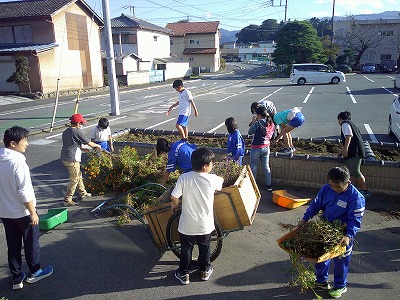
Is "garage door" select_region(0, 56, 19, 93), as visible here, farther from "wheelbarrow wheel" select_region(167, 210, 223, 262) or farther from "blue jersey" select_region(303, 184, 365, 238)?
"blue jersey" select_region(303, 184, 365, 238)

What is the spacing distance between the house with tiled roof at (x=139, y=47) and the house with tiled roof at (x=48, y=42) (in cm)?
714

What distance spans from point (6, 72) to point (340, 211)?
2836cm

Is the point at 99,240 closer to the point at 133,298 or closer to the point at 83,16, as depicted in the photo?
the point at 133,298

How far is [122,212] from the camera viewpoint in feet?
18.0

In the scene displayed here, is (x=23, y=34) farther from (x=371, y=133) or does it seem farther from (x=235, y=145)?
(x=235, y=145)

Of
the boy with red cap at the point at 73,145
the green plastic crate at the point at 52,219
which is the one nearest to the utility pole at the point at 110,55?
the boy with red cap at the point at 73,145

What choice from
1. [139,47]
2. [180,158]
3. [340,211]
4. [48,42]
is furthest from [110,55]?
[139,47]

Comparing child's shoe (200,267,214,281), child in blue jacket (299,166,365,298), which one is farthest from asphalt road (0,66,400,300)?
child in blue jacket (299,166,365,298)

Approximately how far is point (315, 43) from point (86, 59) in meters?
28.0

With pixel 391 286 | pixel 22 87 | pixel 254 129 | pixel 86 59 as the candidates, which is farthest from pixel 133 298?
pixel 86 59

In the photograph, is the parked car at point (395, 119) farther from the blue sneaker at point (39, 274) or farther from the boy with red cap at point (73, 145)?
the blue sneaker at point (39, 274)

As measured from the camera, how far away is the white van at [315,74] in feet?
99.2

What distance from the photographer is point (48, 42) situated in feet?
90.3

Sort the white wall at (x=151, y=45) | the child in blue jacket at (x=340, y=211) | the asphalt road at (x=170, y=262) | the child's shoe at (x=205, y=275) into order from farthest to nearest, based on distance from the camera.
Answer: the white wall at (x=151, y=45) < the child's shoe at (x=205, y=275) < the asphalt road at (x=170, y=262) < the child in blue jacket at (x=340, y=211)
